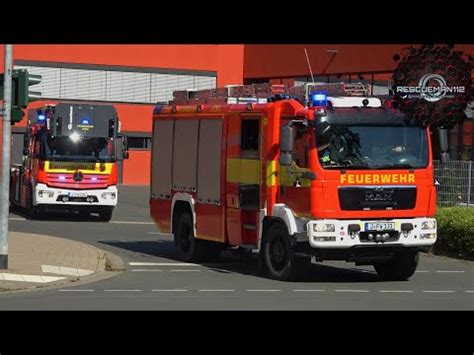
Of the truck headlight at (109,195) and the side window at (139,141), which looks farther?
the side window at (139,141)

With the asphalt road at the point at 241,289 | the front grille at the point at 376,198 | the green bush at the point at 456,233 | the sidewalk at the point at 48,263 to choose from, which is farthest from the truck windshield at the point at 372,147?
the green bush at the point at 456,233

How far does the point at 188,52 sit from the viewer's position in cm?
5547

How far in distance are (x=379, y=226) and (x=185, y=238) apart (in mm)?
5006

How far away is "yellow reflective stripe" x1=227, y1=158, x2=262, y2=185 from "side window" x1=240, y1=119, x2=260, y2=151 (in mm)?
237

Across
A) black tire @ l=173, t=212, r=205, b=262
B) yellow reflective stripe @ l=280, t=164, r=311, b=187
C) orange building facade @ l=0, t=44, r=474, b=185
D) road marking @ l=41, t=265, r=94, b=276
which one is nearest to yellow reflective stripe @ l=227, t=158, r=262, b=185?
yellow reflective stripe @ l=280, t=164, r=311, b=187

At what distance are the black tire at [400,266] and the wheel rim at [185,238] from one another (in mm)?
3919

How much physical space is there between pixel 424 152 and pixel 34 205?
15118mm

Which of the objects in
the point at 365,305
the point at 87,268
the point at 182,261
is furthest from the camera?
the point at 182,261

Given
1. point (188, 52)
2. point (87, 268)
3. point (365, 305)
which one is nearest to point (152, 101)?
point (188, 52)

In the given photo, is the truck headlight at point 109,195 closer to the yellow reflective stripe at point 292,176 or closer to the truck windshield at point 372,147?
the yellow reflective stripe at point 292,176

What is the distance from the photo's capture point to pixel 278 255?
1666 cm

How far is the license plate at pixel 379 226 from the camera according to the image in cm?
1594

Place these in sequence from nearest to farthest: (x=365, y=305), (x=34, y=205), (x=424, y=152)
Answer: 1. (x=365, y=305)
2. (x=424, y=152)
3. (x=34, y=205)
